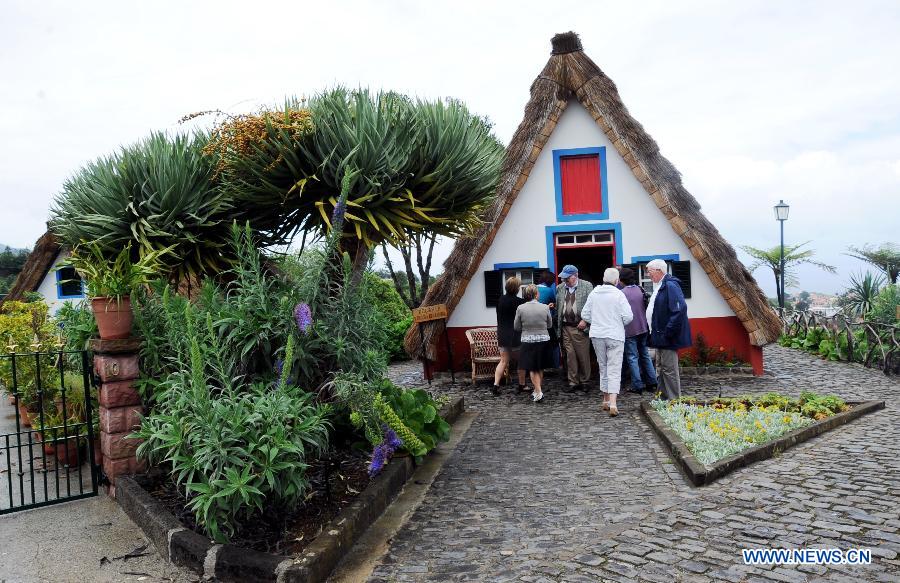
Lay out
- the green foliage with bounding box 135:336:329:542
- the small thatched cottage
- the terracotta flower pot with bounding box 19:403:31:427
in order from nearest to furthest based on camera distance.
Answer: the green foliage with bounding box 135:336:329:542, the terracotta flower pot with bounding box 19:403:31:427, the small thatched cottage

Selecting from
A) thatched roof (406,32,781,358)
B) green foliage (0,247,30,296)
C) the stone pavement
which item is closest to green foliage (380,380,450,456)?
the stone pavement

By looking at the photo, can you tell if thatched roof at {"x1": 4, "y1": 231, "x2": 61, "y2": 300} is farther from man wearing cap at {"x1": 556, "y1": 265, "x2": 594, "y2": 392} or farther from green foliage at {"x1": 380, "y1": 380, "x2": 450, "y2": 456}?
green foliage at {"x1": 380, "y1": 380, "x2": 450, "y2": 456}

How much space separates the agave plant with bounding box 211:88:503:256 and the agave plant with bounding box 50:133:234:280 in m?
0.33

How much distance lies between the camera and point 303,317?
5473 millimetres

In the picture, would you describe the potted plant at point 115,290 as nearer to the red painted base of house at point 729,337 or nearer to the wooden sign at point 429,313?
the wooden sign at point 429,313

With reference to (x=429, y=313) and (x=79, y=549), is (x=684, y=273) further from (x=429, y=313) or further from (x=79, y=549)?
(x=79, y=549)

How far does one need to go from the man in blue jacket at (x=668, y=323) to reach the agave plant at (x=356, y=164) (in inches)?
123

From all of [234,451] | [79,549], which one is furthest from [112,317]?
[234,451]

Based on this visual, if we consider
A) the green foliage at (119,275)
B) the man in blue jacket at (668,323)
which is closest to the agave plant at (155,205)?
the green foliage at (119,275)

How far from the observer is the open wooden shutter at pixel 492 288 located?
12.4 m

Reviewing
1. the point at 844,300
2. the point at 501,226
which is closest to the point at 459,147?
the point at 501,226

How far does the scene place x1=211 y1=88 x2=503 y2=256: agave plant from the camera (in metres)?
5.90

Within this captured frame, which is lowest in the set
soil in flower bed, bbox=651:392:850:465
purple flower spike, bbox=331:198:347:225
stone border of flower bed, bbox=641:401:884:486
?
stone border of flower bed, bbox=641:401:884:486

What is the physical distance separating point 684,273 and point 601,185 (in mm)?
2125
